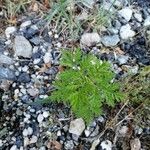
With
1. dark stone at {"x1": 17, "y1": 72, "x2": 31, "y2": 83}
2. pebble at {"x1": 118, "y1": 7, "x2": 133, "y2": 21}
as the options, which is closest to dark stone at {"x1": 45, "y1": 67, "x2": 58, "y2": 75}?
dark stone at {"x1": 17, "y1": 72, "x2": 31, "y2": 83}

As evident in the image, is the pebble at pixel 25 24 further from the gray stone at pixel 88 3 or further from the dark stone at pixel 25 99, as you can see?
the dark stone at pixel 25 99

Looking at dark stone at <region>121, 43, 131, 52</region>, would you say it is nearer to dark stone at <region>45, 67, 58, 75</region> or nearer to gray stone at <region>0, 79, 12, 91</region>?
dark stone at <region>45, 67, 58, 75</region>

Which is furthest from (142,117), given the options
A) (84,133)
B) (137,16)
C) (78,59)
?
(137,16)

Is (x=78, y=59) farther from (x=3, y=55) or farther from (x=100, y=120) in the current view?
(x=3, y=55)

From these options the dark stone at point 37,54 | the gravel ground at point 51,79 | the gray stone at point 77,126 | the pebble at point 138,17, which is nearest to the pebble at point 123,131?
the gravel ground at point 51,79

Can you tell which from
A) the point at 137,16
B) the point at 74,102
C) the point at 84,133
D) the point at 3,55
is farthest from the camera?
the point at 137,16

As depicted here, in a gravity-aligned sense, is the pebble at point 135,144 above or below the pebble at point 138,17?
below
